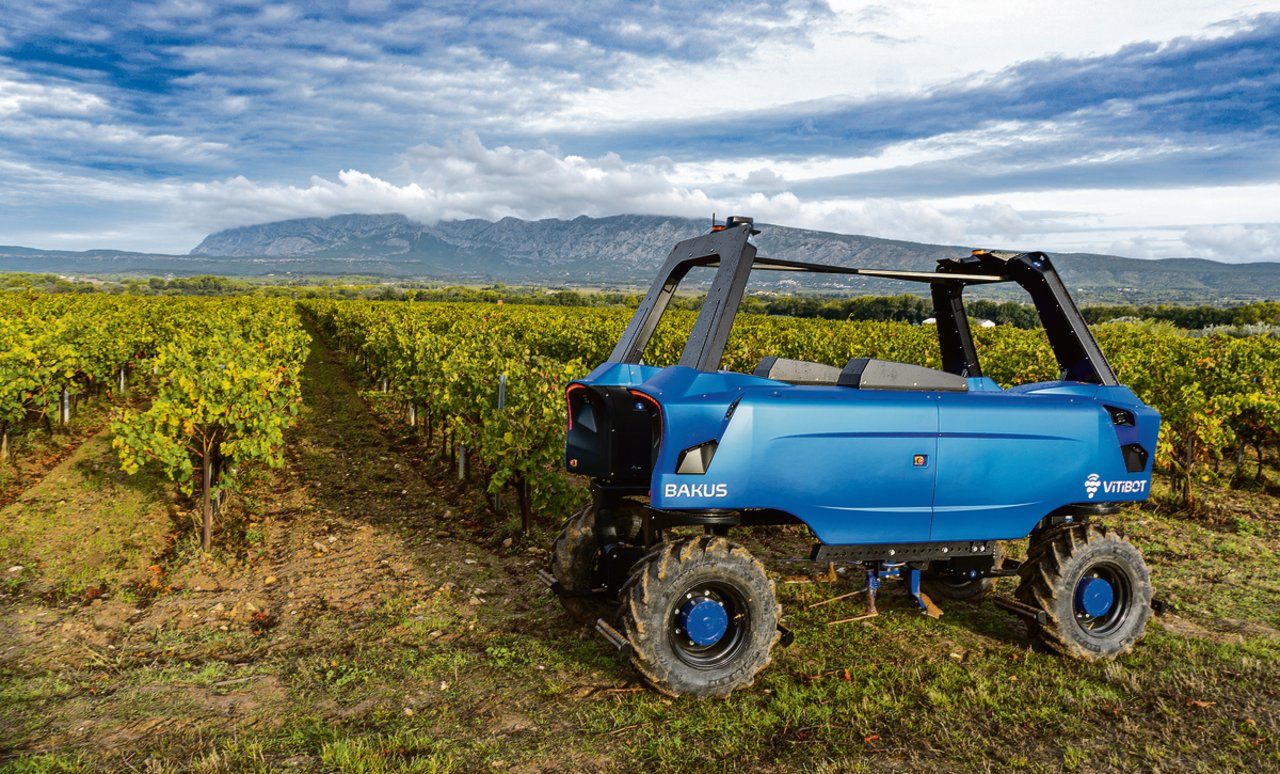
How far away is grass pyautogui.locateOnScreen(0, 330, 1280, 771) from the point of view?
3.71 metres

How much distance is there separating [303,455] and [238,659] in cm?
793

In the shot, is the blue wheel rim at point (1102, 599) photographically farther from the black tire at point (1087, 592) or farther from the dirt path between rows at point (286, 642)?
the dirt path between rows at point (286, 642)

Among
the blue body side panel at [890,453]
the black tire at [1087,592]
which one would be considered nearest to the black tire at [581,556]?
the blue body side panel at [890,453]

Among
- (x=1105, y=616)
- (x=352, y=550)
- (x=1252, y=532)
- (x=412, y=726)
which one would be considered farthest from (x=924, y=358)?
(x=412, y=726)

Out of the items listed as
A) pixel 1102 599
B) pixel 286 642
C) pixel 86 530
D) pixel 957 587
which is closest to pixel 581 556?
pixel 286 642

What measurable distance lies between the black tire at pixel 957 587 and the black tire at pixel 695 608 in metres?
2.19

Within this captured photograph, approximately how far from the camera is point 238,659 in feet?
16.9

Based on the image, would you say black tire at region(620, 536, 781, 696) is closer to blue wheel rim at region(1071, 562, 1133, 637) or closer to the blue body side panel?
the blue body side panel

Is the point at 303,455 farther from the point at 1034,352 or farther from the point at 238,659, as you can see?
the point at 1034,352

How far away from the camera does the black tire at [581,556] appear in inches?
208

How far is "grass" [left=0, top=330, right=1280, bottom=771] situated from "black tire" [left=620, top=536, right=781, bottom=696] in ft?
0.55

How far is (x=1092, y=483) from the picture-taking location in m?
4.80

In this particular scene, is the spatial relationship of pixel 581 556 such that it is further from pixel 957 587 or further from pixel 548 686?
pixel 957 587

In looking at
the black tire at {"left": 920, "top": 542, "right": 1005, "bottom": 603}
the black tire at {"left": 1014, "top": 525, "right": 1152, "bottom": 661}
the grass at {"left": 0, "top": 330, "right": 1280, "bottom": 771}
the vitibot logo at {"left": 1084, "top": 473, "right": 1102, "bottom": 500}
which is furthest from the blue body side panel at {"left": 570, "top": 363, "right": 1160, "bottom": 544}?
the black tire at {"left": 920, "top": 542, "right": 1005, "bottom": 603}
